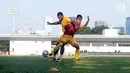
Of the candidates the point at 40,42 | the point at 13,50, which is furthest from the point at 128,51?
the point at 13,50

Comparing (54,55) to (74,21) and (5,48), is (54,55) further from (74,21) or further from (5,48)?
(5,48)

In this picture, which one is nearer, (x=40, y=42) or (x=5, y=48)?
(x=40, y=42)

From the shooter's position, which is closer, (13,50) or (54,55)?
(54,55)

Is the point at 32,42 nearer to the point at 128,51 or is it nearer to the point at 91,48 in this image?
the point at 91,48

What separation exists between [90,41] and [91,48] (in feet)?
5.23

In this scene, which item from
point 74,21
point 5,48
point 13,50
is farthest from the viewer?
point 5,48

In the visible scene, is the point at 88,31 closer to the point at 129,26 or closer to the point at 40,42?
the point at 129,26

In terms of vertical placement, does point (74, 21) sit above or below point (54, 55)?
above

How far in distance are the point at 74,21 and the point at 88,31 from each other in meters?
88.8

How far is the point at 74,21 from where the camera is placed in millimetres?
21281

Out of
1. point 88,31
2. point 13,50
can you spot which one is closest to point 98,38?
point 13,50

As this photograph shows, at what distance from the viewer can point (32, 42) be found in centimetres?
7388

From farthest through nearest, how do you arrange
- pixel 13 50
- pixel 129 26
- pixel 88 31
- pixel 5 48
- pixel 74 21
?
pixel 129 26 < pixel 88 31 < pixel 5 48 < pixel 13 50 < pixel 74 21

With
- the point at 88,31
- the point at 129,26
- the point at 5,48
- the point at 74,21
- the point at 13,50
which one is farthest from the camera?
the point at 129,26
